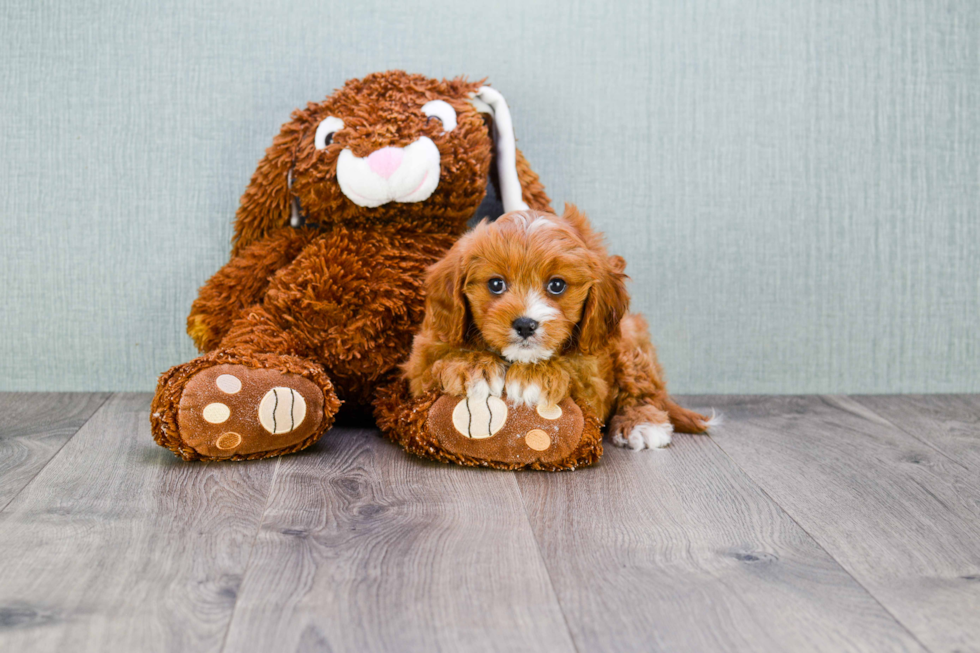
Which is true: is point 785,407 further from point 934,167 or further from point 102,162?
point 102,162

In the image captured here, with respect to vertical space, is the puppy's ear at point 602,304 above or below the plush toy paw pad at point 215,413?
above

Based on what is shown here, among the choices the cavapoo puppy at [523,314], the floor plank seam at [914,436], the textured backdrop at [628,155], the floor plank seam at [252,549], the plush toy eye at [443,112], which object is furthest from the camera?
the textured backdrop at [628,155]

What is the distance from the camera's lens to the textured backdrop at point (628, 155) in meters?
1.83

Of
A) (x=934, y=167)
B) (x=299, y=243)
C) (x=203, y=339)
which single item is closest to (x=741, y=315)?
(x=934, y=167)

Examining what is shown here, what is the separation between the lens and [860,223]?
6.44ft

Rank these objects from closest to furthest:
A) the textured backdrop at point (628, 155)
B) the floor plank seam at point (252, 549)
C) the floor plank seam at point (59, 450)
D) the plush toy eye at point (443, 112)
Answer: the floor plank seam at point (252, 549) < the floor plank seam at point (59, 450) < the plush toy eye at point (443, 112) < the textured backdrop at point (628, 155)

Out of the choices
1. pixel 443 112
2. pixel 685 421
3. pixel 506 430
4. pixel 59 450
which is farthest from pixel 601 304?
pixel 59 450

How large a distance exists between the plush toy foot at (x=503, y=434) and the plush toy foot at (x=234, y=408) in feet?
0.64

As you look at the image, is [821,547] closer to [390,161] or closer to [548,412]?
[548,412]

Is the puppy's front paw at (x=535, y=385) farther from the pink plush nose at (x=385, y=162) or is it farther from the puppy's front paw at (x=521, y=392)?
the pink plush nose at (x=385, y=162)

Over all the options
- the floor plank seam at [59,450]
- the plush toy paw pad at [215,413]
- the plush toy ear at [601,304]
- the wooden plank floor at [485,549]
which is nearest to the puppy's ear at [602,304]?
the plush toy ear at [601,304]

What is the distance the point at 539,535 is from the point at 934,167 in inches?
56.4

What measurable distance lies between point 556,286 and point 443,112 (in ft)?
1.60

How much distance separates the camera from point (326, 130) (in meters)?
1.63
